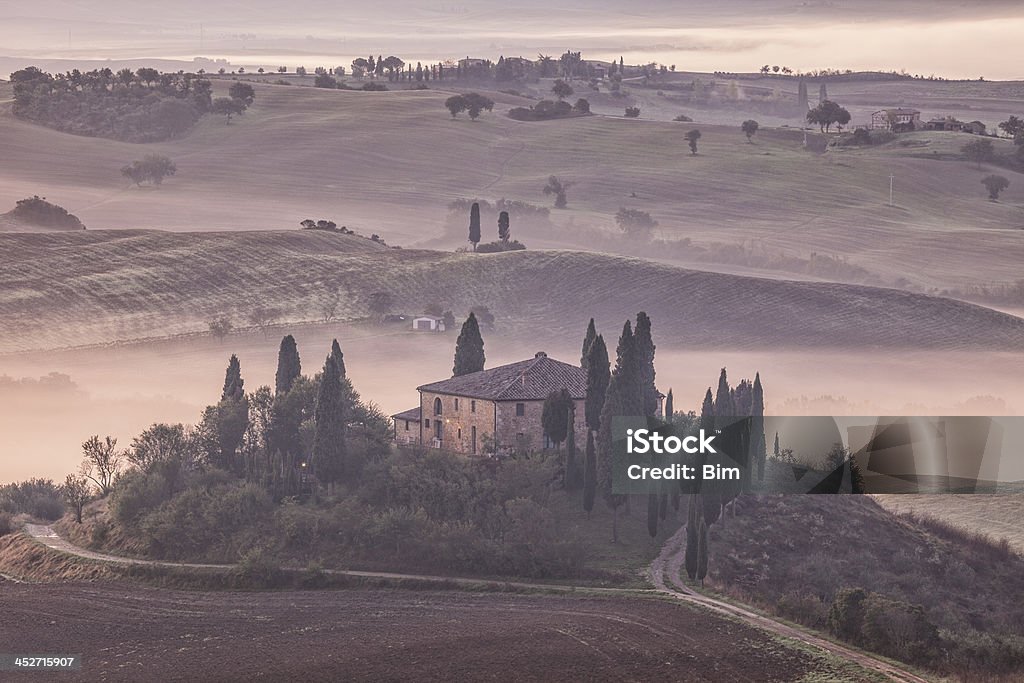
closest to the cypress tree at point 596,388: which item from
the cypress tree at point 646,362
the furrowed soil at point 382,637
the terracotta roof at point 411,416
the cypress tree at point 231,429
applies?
the cypress tree at point 646,362

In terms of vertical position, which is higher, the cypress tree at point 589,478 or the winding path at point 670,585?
the cypress tree at point 589,478

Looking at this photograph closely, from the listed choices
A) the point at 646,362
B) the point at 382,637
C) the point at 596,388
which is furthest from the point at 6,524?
the point at 646,362

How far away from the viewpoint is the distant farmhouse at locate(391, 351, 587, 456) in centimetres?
8819

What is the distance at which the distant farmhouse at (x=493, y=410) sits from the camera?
88188mm

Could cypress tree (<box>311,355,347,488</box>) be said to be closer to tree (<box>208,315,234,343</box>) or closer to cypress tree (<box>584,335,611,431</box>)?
cypress tree (<box>584,335,611,431</box>)

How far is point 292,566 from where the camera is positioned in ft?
258

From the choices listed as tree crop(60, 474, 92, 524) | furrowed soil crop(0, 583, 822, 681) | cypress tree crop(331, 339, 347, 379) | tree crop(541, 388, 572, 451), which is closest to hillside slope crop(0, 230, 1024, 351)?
tree crop(60, 474, 92, 524)

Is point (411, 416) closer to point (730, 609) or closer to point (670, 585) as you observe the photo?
point (670, 585)

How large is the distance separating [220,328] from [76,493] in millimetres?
59112

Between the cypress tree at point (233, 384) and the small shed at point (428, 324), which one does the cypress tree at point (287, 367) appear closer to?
the cypress tree at point (233, 384)

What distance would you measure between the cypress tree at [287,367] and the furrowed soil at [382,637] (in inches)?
893

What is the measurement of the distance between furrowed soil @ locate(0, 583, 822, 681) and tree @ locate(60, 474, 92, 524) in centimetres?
1435

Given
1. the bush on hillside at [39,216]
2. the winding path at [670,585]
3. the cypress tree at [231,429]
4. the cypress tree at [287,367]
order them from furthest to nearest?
1. the bush on hillside at [39,216]
2. the cypress tree at [287,367]
3. the cypress tree at [231,429]
4. the winding path at [670,585]

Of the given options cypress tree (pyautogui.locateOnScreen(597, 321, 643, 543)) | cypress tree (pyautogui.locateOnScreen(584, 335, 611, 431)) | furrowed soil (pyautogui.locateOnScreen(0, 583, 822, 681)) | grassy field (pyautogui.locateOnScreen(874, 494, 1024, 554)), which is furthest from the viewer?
grassy field (pyautogui.locateOnScreen(874, 494, 1024, 554))
